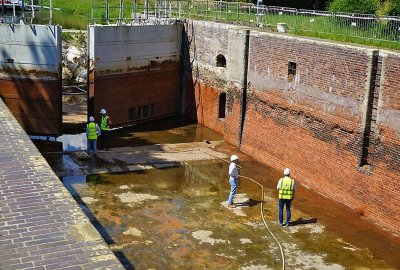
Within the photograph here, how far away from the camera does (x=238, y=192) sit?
1688cm

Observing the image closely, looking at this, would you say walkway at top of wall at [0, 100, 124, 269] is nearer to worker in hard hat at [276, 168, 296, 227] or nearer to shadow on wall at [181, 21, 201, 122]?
worker in hard hat at [276, 168, 296, 227]

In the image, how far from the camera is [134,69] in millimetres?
23781

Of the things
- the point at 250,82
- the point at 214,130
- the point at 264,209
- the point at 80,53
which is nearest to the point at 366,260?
the point at 264,209

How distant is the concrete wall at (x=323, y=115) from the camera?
1501 centimetres

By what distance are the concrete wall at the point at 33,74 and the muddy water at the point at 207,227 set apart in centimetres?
526

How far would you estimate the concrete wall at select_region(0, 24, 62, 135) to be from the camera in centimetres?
2077

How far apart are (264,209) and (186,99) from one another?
11.0 m

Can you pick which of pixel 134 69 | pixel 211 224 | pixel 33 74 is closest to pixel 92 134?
pixel 33 74

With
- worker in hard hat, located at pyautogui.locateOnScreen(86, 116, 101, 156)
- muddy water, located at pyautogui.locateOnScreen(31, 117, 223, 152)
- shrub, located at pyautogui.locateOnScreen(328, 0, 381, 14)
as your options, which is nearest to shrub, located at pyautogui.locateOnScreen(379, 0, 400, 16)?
shrub, located at pyautogui.locateOnScreen(328, 0, 381, 14)

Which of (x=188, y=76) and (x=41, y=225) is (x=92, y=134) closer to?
(x=188, y=76)

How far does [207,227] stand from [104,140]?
7.92 metres

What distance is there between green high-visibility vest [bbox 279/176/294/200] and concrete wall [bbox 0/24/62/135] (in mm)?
10474

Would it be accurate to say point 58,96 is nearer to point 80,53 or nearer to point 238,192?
point 238,192

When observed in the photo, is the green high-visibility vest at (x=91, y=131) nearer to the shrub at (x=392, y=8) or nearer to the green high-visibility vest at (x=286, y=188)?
the green high-visibility vest at (x=286, y=188)
